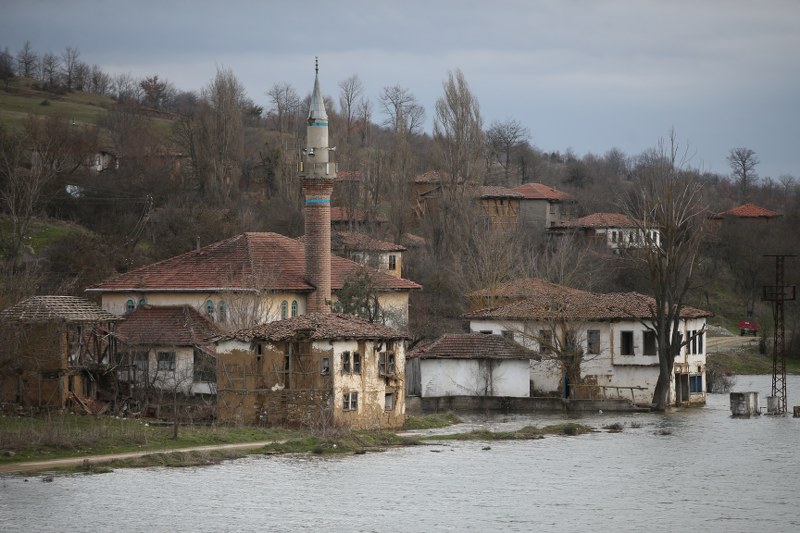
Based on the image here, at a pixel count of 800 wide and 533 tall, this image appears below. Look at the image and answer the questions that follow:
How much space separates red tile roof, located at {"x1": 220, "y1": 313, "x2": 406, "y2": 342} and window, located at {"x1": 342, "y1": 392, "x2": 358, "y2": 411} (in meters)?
1.79

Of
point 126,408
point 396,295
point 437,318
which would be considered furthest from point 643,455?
point 437,318

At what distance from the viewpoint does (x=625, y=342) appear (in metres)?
61.7

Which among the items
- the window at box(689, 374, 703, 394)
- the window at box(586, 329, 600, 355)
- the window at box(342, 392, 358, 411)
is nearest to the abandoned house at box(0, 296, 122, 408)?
the window at box(342, 392, 358, 411)

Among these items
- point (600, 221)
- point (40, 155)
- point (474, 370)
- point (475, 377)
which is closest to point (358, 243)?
point (474, 370)

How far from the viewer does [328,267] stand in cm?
A: 6141

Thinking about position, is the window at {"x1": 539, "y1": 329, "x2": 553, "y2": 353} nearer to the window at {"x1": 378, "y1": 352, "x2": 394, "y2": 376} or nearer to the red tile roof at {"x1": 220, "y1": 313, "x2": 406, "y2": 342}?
the window at {"x1": 378, "y1": 352, "x2": 394, "y2": 376}

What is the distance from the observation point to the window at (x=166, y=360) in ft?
176

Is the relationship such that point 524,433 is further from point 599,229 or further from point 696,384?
point 599,229

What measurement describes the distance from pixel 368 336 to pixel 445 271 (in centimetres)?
3495

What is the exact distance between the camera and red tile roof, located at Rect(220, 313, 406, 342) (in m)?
44.9

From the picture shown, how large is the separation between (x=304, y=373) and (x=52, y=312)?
8.63 m

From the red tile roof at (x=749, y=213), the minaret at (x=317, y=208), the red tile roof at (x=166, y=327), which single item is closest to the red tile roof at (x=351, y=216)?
the minaret at (x=317, y=208)

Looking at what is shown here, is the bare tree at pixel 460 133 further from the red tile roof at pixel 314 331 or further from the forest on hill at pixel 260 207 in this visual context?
the red tile roof at pixel 314 331

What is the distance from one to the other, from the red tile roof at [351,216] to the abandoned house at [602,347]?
23.6 m
